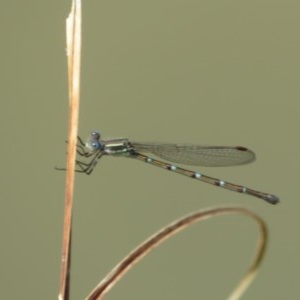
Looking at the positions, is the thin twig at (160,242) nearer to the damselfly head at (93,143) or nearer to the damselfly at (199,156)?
the damselfly head at (93,143)

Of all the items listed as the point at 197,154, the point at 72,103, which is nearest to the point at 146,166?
the point at 197,154

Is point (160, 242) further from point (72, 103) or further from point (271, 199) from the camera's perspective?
point (271, 199)

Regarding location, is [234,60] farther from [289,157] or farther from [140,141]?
[140,141]

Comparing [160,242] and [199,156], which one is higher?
[199,156]

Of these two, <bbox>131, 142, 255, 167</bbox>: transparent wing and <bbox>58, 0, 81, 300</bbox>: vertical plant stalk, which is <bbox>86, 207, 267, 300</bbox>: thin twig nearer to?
<bbox>58, 0, 81, 300</bbox>: vertical plant stalk

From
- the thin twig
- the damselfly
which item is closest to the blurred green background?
the damselfly
